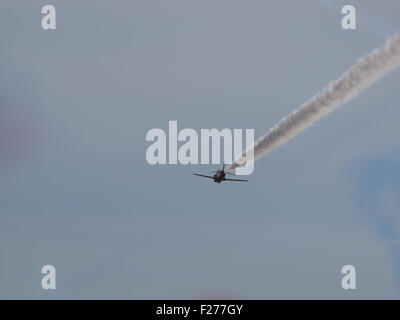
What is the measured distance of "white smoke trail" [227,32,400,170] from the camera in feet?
119

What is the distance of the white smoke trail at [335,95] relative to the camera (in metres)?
36.3

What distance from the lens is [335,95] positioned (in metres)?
42.9

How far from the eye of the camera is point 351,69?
133 ft

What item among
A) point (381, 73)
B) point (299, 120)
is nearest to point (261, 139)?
point (299, 120)
